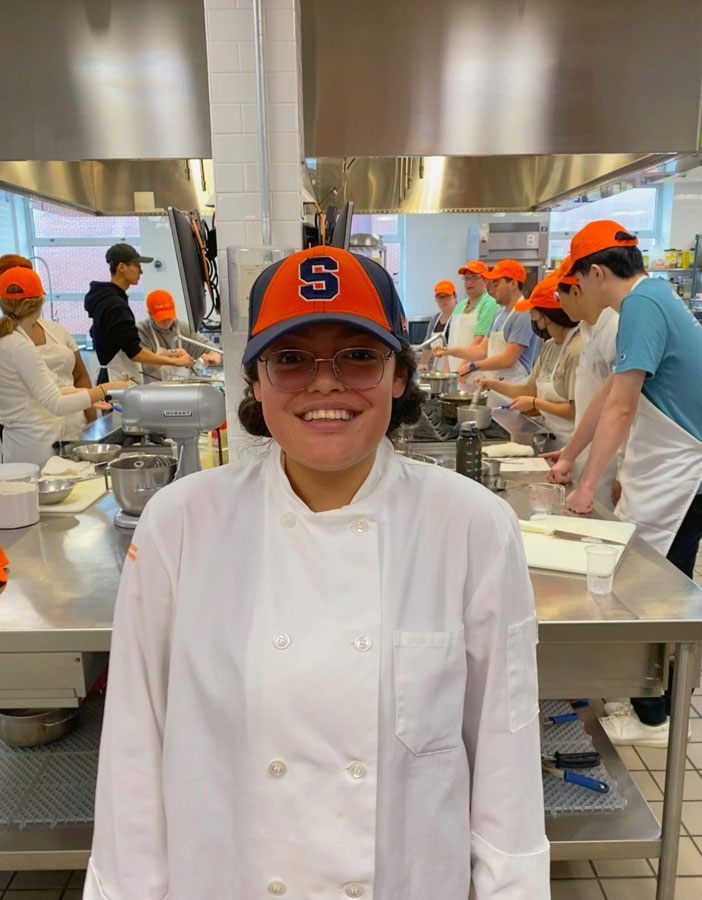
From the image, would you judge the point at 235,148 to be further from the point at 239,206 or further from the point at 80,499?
the point at 80,499

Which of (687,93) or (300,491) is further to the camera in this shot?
(687,93)

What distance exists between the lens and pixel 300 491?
40.5 inches

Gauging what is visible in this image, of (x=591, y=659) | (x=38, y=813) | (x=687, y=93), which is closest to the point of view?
(x=591, y=659)

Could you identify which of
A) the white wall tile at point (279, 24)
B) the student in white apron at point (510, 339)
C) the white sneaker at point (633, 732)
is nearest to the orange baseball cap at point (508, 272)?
the student in white apron at point (510, 339)

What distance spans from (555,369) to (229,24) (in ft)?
6.96

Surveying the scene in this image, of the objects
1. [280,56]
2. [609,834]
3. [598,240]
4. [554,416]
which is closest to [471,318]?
[554,416]

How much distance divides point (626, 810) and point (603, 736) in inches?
12.4

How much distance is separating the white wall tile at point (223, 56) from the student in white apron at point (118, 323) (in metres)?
2.41

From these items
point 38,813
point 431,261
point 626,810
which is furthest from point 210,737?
point 431,261

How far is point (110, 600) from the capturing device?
1.62 m

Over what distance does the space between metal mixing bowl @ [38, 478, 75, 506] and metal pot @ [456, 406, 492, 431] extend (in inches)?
66.4

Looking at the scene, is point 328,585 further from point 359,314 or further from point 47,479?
point 47,479

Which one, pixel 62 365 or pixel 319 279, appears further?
pixel 62 365

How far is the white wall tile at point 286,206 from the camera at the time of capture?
7.39 ft
